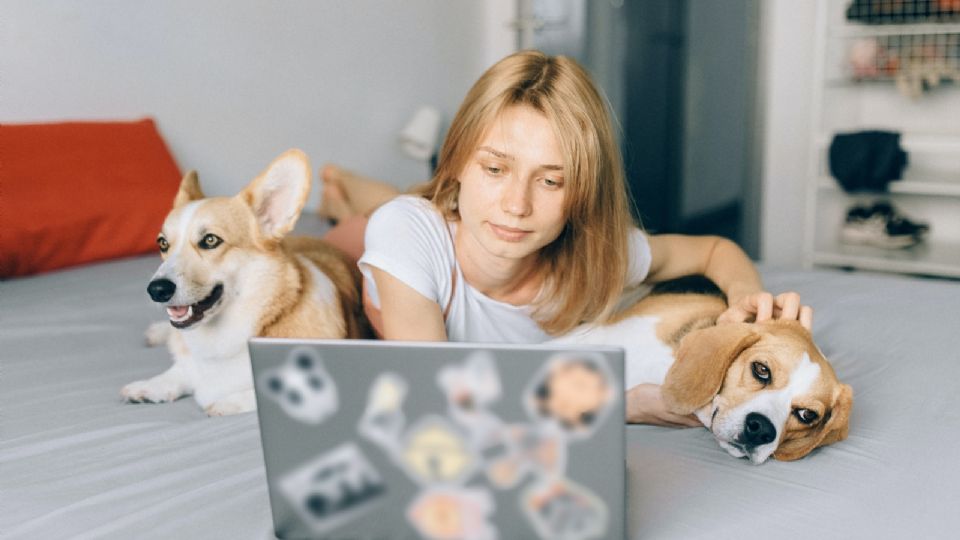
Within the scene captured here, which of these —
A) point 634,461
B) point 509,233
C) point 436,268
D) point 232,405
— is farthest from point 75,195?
point 634,461

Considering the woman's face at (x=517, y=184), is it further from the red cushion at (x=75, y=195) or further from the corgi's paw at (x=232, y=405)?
the red cushion at (x=75, y=195)

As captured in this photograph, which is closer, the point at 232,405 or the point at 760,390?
the point at 760,390

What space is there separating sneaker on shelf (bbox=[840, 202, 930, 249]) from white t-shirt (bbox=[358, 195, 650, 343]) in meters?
2.40

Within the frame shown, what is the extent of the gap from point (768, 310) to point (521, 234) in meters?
0.42

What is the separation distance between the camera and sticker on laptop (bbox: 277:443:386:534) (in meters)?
0.77

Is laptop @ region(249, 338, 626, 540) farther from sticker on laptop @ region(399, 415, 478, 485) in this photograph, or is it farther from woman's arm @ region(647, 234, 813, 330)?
woman's arm @ region(647, 234, 813, 330)

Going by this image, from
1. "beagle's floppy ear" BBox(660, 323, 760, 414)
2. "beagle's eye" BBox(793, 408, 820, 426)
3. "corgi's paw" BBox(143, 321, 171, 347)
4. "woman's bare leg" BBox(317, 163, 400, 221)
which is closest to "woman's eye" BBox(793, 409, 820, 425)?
"beagle's eye" BBox(793, 408, 820, 426)

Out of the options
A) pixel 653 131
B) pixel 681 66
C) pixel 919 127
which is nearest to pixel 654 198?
pixel 653 131

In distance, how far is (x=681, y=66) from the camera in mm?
4414

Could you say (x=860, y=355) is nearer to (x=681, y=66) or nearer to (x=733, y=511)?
(x=733, y=511)

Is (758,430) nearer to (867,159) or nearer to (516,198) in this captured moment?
(516,198)

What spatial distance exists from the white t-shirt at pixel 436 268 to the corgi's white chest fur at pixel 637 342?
0.08 metres

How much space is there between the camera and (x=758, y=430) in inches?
42.5

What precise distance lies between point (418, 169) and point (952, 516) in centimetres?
339
